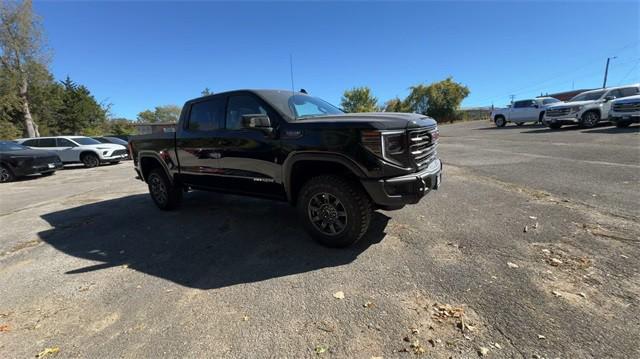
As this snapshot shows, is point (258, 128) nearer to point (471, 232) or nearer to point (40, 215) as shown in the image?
point (471, 232)

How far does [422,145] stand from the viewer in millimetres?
3418

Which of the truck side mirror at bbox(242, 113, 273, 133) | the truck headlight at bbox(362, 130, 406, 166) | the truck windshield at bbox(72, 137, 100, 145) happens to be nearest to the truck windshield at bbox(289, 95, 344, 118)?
the truck side mirror at bbox(242, 113, 273, 133)

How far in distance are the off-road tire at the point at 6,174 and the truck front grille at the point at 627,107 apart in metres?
24.8

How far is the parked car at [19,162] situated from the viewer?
36.8 feet

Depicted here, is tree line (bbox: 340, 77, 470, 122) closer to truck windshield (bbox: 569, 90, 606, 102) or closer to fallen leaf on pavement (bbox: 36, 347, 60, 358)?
truck windshield (bbox: 569, 90, 606, 102)

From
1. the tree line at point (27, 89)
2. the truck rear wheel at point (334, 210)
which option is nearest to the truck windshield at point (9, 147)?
the truck rear wheel at point (334, 210)

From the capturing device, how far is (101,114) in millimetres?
44125

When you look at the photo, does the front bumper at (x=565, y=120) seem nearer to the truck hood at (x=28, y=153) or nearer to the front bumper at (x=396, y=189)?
the front bumper at (x=396, y=189)

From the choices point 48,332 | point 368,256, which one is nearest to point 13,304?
point 48,332

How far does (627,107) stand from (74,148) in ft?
82.9

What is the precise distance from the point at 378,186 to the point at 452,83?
167 ft

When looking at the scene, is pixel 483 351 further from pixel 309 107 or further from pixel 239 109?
pixel 239 109

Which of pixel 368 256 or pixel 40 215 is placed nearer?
pixel 368 256

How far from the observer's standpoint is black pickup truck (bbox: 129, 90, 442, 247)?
308 cm
